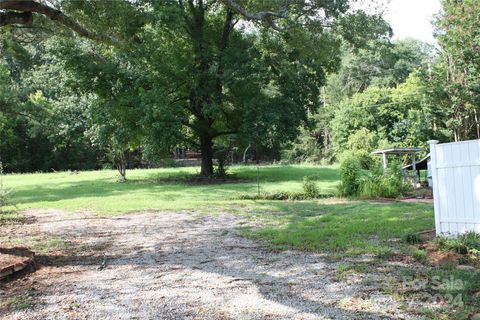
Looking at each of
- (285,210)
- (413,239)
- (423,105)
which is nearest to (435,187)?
(413,239)

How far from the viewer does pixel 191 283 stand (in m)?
4.78

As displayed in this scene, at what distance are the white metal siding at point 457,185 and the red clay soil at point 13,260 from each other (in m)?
5.28

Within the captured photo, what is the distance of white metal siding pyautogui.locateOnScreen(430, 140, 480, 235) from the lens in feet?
18.7

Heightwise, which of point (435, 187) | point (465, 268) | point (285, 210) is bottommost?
point (285, 210)

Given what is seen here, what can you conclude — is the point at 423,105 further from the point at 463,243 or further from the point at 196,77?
the point at 463,243

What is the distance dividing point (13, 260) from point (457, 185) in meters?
5.58

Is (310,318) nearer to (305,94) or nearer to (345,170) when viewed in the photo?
(345,170)

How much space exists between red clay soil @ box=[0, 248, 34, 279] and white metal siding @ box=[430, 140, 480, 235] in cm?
528

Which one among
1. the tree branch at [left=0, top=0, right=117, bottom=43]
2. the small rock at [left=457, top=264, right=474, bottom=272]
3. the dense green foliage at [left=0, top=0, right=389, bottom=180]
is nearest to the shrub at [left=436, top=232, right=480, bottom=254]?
the small rock at [left=457, top=264, right=474, bottom=272]

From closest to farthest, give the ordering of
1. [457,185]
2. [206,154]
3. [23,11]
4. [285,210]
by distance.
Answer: [457,185], [23,11], [285,210], [206,154]

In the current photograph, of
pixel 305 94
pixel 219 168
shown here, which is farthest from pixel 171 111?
pixel 305 94

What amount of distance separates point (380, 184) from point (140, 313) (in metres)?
10.8

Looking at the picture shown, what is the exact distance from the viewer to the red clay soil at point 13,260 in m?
5.06

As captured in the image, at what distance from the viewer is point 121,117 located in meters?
18.2
